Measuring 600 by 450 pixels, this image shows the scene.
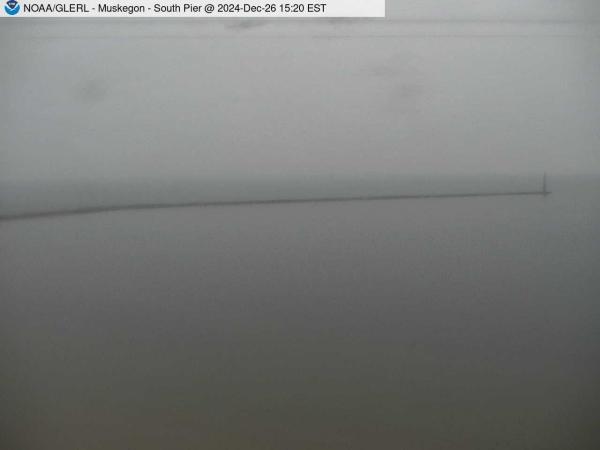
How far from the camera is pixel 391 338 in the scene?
165 cm

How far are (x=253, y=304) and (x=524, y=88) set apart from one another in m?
0.91

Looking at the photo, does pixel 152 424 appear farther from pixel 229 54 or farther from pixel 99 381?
pixel 229 54

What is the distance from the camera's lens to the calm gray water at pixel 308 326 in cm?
160

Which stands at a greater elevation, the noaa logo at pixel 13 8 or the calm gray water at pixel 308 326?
the noaa logo at pixel 13 8

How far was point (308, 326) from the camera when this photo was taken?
1.64 m

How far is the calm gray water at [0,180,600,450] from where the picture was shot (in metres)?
1.60

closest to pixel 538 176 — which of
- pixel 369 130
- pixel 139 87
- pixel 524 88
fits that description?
pixel 524 88
